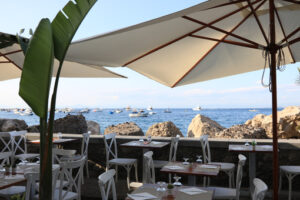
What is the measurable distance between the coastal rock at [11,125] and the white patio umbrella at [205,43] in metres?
5.71

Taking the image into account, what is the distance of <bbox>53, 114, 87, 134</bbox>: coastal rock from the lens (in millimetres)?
8438

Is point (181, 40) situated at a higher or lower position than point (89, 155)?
higher

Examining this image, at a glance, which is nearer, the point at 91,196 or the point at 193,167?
the point at 193,167

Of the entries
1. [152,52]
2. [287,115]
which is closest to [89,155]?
[152,52]

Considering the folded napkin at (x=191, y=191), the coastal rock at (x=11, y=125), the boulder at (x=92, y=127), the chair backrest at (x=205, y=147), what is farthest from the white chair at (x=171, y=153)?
the boulder at (x=92, y=127)

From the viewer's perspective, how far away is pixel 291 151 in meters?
5.49

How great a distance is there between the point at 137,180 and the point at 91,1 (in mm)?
4531

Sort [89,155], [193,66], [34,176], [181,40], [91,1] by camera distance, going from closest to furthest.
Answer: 1. [91,1]
2. [34,176]
3. [181,40]
4. [193,66]
5. [89,155]

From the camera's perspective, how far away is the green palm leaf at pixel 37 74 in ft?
6.36

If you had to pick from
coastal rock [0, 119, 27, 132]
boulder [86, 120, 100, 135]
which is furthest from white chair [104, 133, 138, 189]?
boulder [86, 120, 100, 135]

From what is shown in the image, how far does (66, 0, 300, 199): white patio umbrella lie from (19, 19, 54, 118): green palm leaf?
3.76ft

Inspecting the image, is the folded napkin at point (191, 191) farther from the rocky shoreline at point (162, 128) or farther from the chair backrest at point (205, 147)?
the rocky shoreline at point (162, 128)

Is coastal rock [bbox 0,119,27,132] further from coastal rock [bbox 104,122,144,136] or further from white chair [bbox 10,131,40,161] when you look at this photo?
coastal rock [bbox 104,122,144,136]

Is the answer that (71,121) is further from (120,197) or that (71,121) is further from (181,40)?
(181,40)
